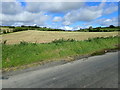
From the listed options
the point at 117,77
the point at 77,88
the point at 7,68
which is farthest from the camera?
the point at 7,68

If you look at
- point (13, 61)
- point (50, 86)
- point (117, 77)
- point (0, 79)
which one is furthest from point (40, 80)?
point (13, 61)

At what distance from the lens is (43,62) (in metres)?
16.0

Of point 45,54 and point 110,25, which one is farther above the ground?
point 110,25

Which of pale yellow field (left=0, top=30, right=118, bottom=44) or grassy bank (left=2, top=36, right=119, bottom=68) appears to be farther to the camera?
pale yellow field (left=0, top=30, right=118, bottom=44)

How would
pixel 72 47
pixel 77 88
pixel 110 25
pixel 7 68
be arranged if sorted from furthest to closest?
pixel 110 25 → pixel 72 47 → pixel 7 68 → pixel 77 88

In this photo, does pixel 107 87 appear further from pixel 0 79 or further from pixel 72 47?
pixel 72 47

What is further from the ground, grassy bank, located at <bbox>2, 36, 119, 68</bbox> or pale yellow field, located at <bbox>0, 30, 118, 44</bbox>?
pale yellow field, located at <bbox>0, 30, 118, 44</bbox>

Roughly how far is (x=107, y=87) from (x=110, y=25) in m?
89.1

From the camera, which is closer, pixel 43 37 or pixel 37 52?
pixel 37 52

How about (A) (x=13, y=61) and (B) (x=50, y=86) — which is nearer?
(B) (x=50, y=86)

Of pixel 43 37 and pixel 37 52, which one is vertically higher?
pixel 43 37

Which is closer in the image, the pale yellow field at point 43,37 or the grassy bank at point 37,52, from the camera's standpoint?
the grassy bank at point 37,52

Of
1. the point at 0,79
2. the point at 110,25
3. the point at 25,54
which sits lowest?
the point at 0,79

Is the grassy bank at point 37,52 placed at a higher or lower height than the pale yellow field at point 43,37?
lower
